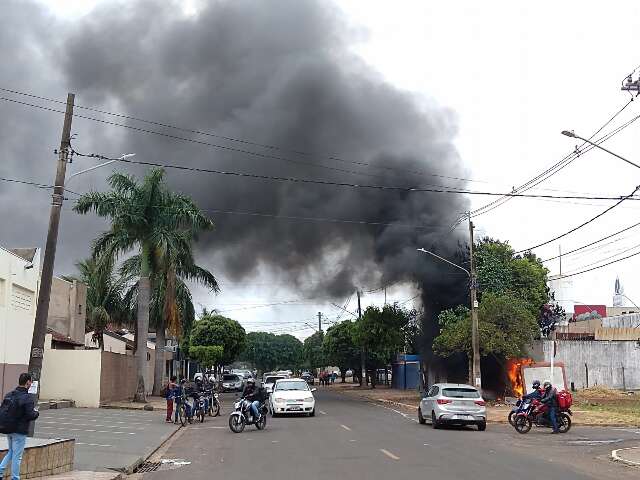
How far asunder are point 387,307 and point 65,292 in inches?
913

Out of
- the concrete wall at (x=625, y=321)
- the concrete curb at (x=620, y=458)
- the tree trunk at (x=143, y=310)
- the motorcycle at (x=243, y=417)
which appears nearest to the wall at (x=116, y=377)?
the tree trunk at (x=143, y=310)

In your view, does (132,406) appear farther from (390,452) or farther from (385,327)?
(385,327)

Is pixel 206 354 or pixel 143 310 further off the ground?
pixel 143 310

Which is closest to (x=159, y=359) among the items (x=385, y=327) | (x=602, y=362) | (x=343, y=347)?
(x=385, y=327)

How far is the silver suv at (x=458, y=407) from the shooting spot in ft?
70.0

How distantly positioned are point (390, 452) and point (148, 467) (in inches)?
191

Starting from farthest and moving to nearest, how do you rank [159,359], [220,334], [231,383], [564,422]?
[220,334], [231,383], [159,359], [564,422]

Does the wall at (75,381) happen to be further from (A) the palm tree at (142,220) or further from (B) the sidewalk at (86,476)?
(B) the sidewalk at (86,476)

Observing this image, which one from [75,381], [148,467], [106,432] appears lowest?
[148,467]

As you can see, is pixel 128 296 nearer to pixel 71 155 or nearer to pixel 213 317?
pixel 71 155

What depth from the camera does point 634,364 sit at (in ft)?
143

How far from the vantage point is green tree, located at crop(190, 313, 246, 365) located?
2842 inches

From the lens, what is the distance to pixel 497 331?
111 ft

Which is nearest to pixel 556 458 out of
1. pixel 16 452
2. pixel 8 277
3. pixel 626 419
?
pixel 16 452
